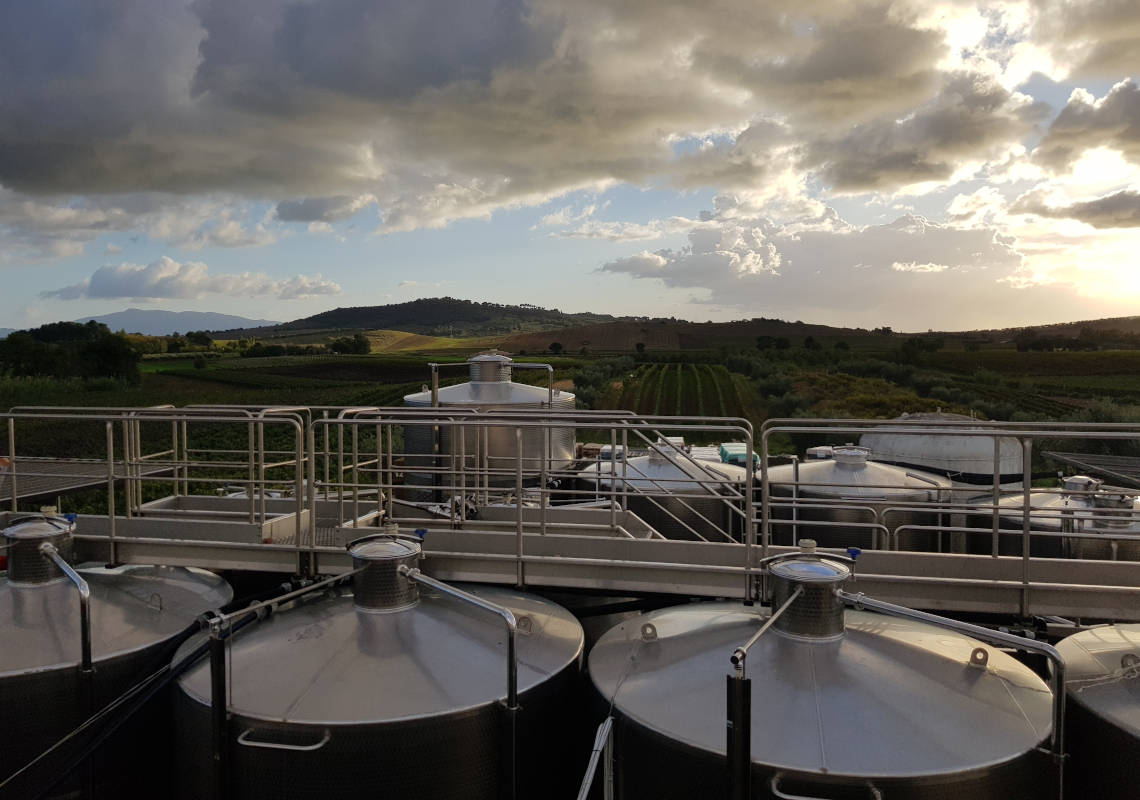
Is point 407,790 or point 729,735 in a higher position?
point 729,735

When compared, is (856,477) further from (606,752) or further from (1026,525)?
(606,752)

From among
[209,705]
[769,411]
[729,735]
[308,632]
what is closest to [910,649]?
[729,735]

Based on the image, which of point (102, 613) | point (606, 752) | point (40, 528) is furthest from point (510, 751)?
point (40, 528)

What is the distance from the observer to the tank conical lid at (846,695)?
4879mm

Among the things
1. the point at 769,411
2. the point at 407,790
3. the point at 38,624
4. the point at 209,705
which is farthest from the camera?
the point at 769,411

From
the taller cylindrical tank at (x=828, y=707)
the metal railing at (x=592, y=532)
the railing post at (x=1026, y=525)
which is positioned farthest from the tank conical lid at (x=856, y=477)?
the taller cylindrical tank at (x=828, y=707)

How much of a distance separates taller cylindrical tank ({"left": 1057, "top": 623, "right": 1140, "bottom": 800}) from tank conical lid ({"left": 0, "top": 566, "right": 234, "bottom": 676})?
7.33 metres

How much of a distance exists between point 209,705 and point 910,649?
524 centimetres

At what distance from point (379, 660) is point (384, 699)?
441mm

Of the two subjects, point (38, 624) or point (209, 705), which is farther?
point (38, 624)

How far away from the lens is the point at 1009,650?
7.06 meters

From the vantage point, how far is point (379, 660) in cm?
604

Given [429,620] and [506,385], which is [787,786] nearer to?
[429,620]

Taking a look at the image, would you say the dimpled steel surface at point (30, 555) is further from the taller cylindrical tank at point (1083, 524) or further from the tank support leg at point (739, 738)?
the taller cylindrical tank at point (1083, 524)
